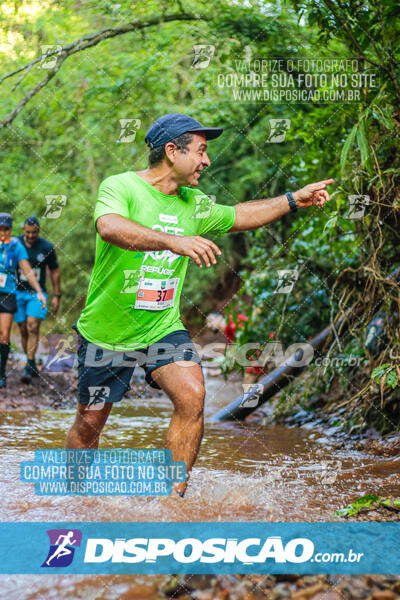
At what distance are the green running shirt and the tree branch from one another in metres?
3.70

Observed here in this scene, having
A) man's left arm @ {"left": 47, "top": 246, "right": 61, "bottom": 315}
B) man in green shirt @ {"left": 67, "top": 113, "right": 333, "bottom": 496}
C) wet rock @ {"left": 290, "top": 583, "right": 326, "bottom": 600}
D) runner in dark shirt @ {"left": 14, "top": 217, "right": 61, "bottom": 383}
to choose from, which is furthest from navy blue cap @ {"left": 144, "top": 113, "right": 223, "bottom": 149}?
man's left arm @ {"left": 47, "top": 246, "right": 61, "bottom": 315}

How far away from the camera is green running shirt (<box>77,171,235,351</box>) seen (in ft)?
10.5

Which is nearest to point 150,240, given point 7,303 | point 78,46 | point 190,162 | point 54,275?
point 190,162

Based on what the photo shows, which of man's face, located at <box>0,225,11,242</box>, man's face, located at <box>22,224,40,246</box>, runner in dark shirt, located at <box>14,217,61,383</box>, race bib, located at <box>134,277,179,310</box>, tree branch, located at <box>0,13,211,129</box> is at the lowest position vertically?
runner in dark shirt, located at <box>14,217,61,383</box>

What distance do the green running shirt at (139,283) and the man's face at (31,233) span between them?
502cm

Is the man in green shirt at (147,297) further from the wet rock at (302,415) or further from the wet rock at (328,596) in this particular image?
the wet rock at (302,415)

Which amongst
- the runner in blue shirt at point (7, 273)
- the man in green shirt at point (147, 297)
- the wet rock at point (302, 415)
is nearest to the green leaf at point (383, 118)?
the man in green shirt at point (147, 297)

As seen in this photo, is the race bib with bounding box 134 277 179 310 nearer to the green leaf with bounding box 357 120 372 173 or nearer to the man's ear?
the man's ear

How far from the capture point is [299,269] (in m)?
6.14

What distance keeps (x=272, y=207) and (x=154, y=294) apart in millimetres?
913

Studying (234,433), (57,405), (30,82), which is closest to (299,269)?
(234,433)

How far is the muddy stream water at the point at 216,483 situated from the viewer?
7.73ft

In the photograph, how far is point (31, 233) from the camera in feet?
26.6

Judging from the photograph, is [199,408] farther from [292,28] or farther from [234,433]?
[292,28]
